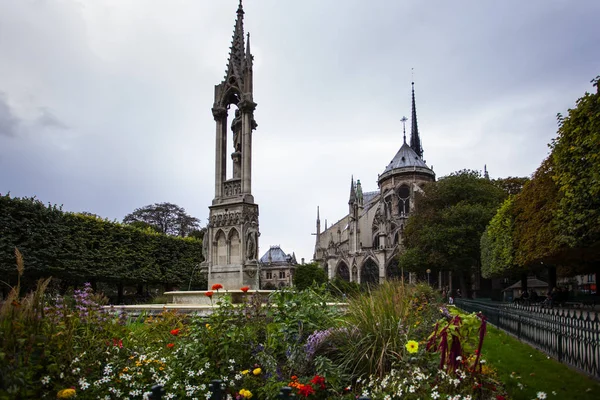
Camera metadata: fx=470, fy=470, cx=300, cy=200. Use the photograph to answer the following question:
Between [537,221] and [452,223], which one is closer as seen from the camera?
[537,221]

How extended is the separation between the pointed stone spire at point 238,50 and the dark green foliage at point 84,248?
46.1 ft

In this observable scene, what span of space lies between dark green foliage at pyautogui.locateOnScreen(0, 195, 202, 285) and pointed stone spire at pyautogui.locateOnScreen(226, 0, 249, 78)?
553 inches

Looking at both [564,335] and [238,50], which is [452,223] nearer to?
[238,50]

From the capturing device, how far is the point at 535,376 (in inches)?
309

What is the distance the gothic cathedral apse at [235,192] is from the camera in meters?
15.4

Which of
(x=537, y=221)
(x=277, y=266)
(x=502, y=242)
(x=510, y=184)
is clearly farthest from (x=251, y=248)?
(x=277, y=266)

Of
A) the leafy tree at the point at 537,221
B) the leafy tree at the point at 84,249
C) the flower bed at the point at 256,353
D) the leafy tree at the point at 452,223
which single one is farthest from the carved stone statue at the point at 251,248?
the leafy tree at the point at 452,223

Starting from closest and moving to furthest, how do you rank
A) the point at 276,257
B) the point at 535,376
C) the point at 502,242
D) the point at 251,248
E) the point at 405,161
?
the point at 535,376 < the point at 251,248 < the point at 502,242 < the point at 405,161 < the point at 276,257

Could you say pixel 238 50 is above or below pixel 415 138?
below

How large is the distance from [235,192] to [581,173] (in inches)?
463

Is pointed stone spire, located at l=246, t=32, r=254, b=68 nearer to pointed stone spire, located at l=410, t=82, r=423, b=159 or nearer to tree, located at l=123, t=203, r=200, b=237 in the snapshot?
tree, located at l=123, t=203, r=200, b=237

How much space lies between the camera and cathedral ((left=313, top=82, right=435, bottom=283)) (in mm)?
75250

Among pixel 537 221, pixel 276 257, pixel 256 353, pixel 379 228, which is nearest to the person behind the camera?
pixel 256 353

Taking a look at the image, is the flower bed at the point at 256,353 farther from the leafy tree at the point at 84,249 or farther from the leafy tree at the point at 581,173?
the leafy tree at the point at 84,249
